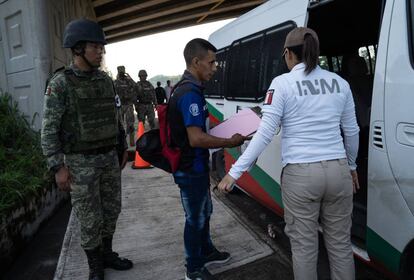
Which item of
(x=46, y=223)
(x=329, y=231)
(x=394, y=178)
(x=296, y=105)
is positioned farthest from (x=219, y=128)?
(x=46, y=223)

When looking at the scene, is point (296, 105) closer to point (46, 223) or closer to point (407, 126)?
point (407, 126)

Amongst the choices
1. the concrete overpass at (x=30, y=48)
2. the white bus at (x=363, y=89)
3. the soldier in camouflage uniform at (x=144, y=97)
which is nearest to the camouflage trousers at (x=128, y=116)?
the soldier in camouflage uniform at (x=144, y=97)

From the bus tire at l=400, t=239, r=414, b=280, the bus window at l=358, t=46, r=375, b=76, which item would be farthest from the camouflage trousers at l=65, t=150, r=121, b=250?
the bus window at l=358, t=46, r=375, b=76

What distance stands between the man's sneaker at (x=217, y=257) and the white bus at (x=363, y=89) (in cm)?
66

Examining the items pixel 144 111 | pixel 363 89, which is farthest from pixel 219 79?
pixel 144 111

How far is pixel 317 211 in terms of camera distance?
1982mm

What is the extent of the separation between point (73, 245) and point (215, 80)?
2.86 metres

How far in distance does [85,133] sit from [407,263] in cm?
225

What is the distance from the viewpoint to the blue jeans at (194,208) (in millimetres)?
2455

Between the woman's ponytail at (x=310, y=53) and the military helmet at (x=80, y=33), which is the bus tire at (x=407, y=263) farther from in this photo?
the military helmet at (x=80, y=33)

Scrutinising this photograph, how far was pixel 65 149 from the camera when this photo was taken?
2602 mm

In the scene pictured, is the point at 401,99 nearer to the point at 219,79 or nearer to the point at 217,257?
the point at 217,257

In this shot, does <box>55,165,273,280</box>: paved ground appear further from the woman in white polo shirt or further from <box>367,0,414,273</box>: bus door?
<box>367,0,414,273</box>: bus door

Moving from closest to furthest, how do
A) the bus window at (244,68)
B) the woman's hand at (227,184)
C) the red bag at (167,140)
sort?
the woman's hand at (227,184) → the red bag at (167,140) → the bus window at (244,68)
